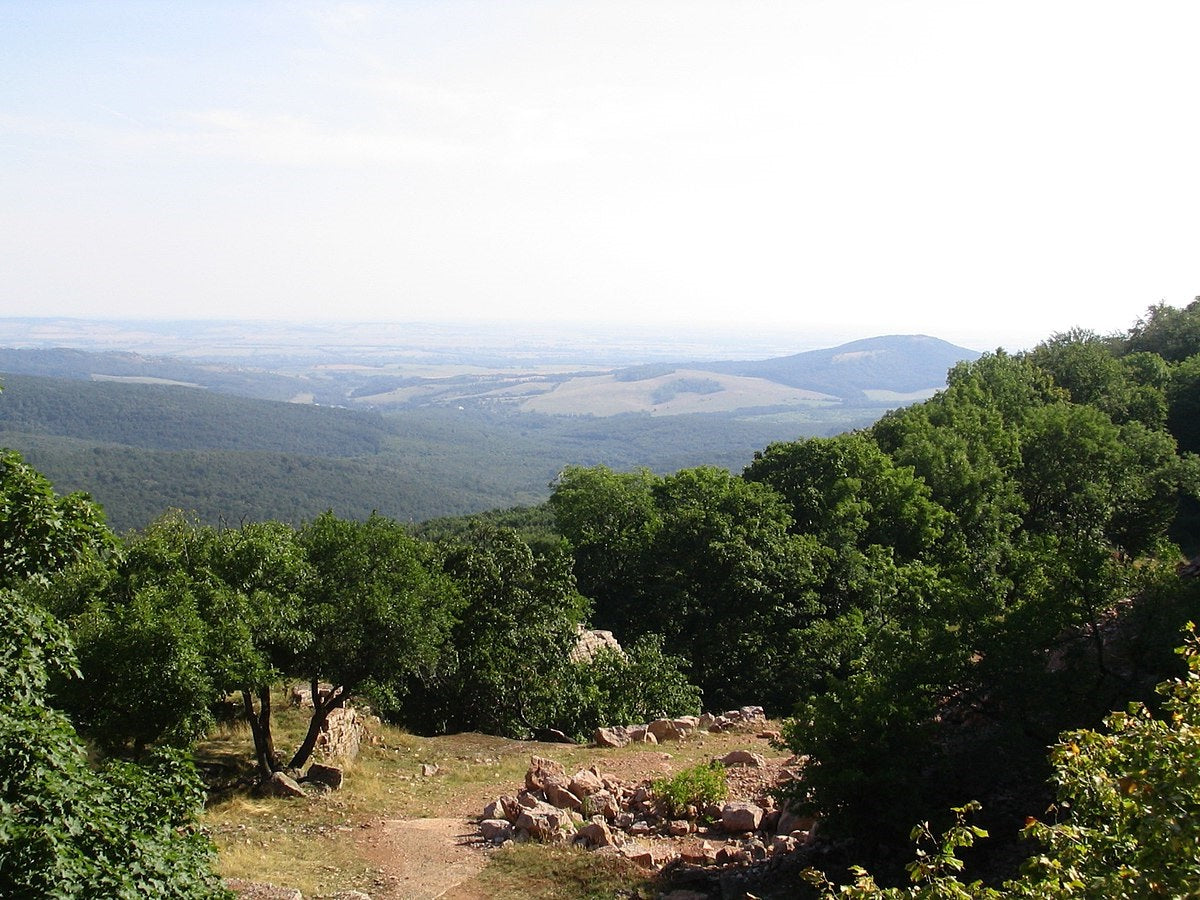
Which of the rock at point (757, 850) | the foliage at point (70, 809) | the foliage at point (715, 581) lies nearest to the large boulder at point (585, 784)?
the rock at point (757, 850)

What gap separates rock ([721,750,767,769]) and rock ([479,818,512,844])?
18.8 feet

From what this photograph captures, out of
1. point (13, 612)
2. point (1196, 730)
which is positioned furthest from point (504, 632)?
point (1196, 730)

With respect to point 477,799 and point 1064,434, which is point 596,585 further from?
point 1064,434

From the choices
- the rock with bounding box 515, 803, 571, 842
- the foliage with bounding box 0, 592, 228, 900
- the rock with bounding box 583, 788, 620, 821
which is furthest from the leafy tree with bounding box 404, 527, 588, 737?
the foliage with bounding box 0, 592, 228, 900

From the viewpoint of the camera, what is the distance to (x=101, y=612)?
1648 centimetres

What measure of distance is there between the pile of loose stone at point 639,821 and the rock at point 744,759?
2.47ft

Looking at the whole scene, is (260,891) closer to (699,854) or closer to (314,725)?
(314,725)

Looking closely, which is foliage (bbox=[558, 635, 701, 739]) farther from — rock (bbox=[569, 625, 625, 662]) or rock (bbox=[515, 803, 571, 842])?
rock (bbox=[515, 803, 571, 842])

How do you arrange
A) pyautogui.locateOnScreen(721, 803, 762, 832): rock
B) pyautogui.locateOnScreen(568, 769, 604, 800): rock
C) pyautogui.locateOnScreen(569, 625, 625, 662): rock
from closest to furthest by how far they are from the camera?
pyautogui.locateOnScreen(721, 803, 762, 832): rock, pyautogui.locateOnScreen(568, 769, 604, 800): rock, pyautogui.locateOnScreen(569, 625, 625, 662): rock

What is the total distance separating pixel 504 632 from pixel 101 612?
11.8 meters

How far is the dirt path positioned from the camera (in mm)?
14328

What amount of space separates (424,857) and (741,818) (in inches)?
231

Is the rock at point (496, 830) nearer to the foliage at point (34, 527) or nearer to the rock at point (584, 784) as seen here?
the rock at point (584, 784)

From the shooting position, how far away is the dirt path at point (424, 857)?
1433 cm
